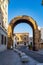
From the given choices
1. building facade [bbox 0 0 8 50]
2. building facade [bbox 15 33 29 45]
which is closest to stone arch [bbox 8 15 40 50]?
building facade [bbox 0 0 8 50]

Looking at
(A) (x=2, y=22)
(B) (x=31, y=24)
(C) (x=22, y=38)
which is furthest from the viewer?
(C) (x=22, y=38)

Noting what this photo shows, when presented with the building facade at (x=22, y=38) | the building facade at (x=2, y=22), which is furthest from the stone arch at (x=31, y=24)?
the building facade at (x=22, y=38)

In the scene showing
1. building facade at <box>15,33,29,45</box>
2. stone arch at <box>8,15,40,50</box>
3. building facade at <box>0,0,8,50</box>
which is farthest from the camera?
building facade at <box>15,33,29,45</box>

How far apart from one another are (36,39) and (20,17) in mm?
7691

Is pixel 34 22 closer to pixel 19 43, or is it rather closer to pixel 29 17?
pixel 29 17

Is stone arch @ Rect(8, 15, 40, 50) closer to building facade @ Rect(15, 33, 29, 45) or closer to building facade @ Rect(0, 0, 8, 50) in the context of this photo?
building facade @ Rect(0, 0, 8, 50)

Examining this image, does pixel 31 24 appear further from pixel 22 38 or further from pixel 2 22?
→ pixel 22 38

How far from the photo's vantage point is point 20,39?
432 feet

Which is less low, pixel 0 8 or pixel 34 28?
pixel 0 8

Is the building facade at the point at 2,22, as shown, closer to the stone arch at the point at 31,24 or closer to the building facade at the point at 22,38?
the stone arch at the point at 31,24

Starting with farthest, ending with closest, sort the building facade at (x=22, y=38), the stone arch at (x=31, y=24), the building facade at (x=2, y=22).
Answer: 1. the building facade at (x=22, y=38)
2. the stone arch at (x=31, y=24)
3. the building facade at (x=2, y=22)

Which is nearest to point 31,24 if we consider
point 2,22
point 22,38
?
point 2,22

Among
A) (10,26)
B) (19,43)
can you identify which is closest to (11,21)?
(10,26)

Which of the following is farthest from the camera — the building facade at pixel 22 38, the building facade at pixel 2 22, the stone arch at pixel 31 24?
the building facade at pixel 22 38
